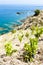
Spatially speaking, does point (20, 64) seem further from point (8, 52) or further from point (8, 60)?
point (8, 52)

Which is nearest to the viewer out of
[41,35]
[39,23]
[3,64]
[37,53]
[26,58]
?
[3,64]

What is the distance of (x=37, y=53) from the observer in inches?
661

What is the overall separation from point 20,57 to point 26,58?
0.67 meters

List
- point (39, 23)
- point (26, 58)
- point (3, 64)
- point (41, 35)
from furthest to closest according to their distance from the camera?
1. point (39, 23)
2. point (41, 35)
3. point (26, 58)
4. point (3, 64)

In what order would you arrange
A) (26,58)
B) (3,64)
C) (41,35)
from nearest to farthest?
(3,64) → (26,58) → (41,35)

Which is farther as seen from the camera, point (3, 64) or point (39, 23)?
point (39, 23)

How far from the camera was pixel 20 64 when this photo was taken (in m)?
14.7

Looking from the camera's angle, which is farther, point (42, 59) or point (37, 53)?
point (37, 53)

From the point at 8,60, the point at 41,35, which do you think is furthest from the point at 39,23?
the point at 8,60

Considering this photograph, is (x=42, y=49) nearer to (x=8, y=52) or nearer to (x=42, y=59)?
(x=42, y=59)

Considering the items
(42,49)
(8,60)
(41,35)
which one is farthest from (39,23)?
(8,60)

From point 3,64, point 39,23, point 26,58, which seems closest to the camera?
point 3,64

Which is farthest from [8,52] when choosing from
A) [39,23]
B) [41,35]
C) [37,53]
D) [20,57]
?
[39,23]

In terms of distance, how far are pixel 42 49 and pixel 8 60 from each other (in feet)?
12.3
